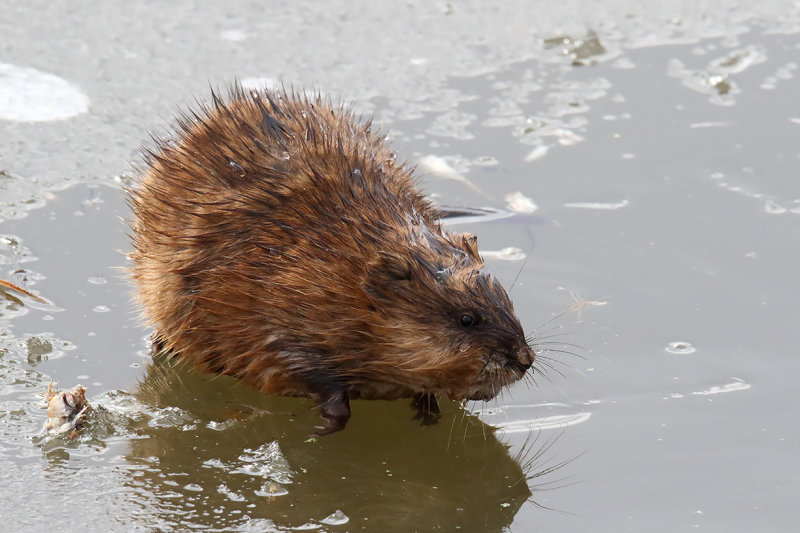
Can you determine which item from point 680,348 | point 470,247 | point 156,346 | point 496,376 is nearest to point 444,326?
point 496,376

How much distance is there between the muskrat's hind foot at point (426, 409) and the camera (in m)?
4.17

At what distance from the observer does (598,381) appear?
4.39 meters

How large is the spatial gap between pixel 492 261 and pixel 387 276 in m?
1.28

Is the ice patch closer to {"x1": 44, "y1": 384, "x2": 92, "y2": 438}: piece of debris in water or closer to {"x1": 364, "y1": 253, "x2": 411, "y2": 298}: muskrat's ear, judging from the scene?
{"x1": 44, "y1": 384, "x2": 92, "y2": 438}: piece of debris in water

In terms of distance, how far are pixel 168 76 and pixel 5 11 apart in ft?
4.55

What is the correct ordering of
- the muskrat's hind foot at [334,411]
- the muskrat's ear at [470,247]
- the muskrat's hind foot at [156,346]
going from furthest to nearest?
the muskrat's hind foot at [156,346]
the muskrat's ear at [470,247]
the muskrat's hind foot at [334,411]

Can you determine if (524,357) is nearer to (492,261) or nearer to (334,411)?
(334,411)

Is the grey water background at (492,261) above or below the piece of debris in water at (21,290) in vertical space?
below

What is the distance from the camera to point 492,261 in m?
5.11

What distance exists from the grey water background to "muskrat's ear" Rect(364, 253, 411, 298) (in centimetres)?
57

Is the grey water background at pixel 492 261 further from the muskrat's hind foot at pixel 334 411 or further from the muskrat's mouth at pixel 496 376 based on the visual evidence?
the muskrat's mouth at pixel 496 376

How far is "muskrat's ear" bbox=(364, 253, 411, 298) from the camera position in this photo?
3.91 metres

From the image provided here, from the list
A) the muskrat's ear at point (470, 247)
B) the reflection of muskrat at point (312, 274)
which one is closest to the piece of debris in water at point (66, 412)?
the reflection of muskrat at point (312, 274)

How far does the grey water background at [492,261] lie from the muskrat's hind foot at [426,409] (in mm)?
42
